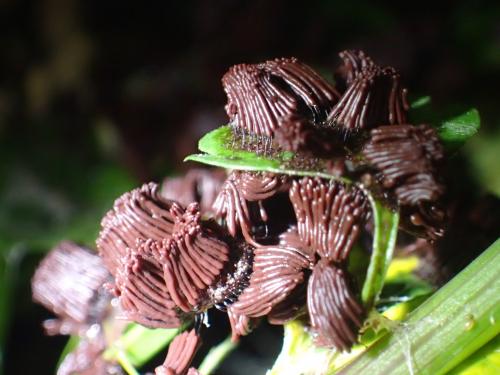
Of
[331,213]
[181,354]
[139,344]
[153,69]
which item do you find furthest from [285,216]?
[153,69]

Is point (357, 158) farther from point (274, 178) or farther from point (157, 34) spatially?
point (157, 34)

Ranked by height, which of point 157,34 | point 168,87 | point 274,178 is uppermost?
point 157,34

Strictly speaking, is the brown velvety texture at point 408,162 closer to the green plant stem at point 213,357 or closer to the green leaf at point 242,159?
the green leaf at point 242,159

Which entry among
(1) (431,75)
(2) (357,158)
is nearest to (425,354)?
(2) (357,158)

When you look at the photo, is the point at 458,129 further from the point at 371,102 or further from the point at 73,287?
the point at 73,287

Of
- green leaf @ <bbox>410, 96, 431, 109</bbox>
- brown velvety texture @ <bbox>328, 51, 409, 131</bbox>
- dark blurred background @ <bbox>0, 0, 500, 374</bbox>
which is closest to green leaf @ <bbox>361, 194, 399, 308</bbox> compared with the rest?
brown velvety texture @ <bbox>328, 51, 409, 131</bbox>

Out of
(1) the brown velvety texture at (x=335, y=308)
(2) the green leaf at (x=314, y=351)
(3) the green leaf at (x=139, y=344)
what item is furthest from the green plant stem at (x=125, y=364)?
(1) the brown velvety texture at (x=335, y=308)

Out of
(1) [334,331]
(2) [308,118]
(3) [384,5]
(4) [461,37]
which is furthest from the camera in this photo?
(3) [384,5]
